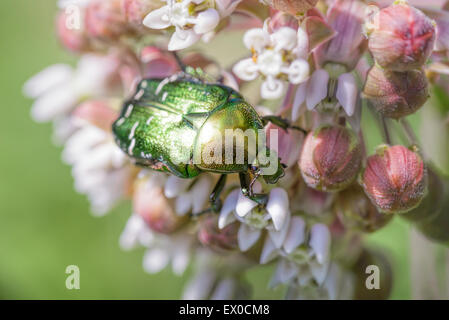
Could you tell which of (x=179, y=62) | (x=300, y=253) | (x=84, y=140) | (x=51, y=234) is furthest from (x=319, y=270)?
(x=51, y=234)

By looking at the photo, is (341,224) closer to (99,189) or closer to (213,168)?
(213,168)

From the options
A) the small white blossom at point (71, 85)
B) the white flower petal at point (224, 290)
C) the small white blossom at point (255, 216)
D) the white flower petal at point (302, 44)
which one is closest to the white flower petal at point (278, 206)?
the small white blossom at point (255, 216)

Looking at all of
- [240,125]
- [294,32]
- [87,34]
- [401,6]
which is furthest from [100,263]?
[401,6]

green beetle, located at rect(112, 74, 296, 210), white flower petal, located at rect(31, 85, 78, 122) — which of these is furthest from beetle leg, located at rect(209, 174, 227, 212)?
white flower petal, located at rect(31, 85, 78, 122)

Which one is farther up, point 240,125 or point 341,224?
point 240,125

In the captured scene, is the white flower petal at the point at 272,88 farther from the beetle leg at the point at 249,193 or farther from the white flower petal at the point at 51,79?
the white flower petal at the point at 51,79

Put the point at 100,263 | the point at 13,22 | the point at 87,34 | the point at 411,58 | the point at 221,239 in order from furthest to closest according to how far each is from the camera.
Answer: the point at 13,22, the point at 100,263, the point at 87,34, the point at 221,239, the point at 411,58

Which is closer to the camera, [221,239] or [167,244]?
[221,239]
